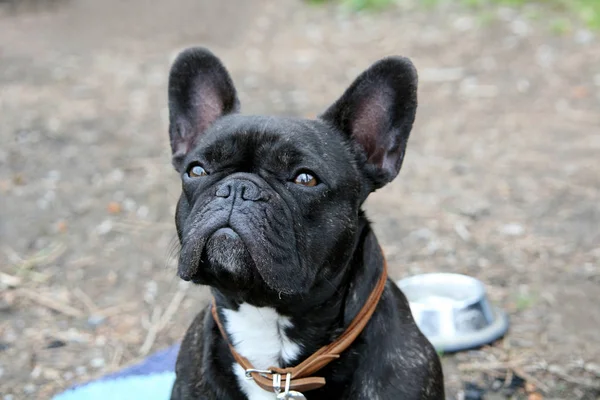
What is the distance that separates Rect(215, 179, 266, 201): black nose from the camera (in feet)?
7.73

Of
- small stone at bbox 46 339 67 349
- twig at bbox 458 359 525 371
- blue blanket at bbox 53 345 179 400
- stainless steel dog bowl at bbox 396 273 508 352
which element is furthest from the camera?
small stone at bbox 46 339 67 349

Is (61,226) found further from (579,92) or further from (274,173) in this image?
(579,92)

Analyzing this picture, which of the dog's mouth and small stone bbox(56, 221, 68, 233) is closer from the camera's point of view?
the dog's mouth

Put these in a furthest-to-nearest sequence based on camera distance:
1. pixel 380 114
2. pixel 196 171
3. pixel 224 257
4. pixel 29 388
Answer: pixel 29 388
pixel 380 114
pixel 196 171
pixel 224 257

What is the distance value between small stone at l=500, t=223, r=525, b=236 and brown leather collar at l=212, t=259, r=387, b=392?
2.55m

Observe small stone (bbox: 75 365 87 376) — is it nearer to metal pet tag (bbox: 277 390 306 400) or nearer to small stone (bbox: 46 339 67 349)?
small stone (bbox: 46 339 67 349)

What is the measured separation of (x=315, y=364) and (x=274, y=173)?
2.15ft

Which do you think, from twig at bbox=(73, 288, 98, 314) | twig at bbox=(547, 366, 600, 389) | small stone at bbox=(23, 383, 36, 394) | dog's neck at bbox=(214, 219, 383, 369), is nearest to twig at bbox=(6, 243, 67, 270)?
twig at bbox=(73, 288, 98, 314)

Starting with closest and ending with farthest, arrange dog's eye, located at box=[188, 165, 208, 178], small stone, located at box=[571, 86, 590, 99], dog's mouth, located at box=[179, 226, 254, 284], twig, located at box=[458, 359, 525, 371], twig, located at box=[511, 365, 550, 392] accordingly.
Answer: dog's mouth, located at box=[179, 226, 254, 284] < dog's eye, located at box=[188, 165, 208, 178] < twig, located at box=[511, 365, 550, 392] < twig, located at box=[458, 359, 525, 371] < small stone, located at box=[571, 86, 590, 99]

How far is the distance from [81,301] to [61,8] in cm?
665

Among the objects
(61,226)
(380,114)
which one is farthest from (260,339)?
(61,226)

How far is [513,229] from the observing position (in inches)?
199

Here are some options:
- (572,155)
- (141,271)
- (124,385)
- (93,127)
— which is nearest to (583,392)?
(124,385)

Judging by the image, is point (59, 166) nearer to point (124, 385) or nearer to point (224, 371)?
point (124, 385)
